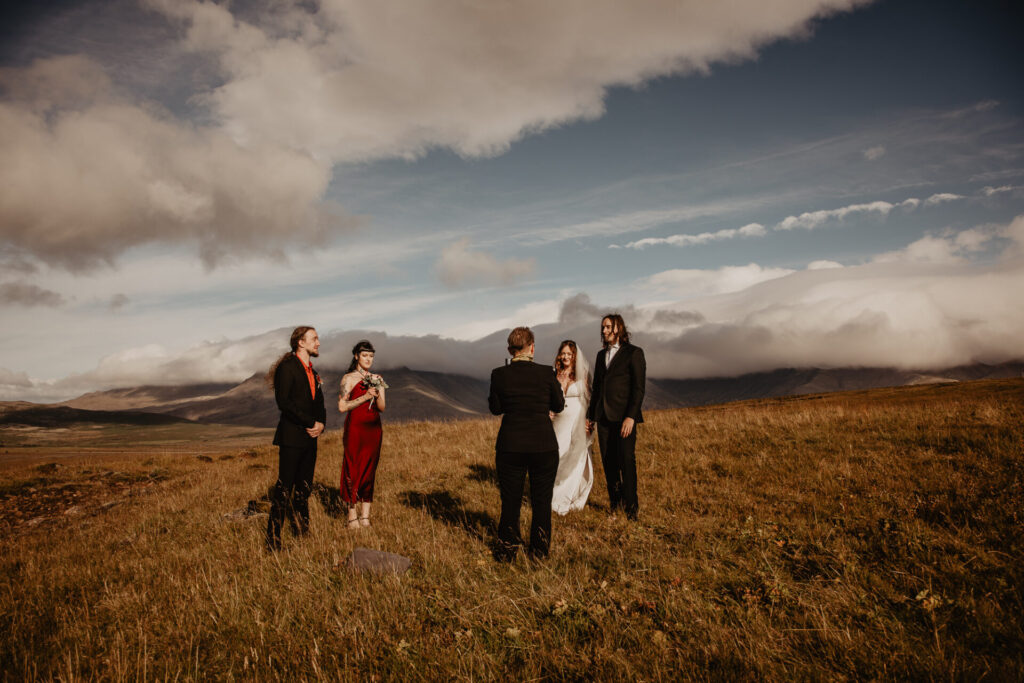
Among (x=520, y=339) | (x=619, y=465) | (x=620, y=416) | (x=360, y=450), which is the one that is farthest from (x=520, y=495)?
(x=360, y=450)

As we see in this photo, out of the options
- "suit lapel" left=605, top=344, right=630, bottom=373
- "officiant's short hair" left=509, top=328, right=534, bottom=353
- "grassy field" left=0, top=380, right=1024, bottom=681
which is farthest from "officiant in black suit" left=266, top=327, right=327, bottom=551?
"suit lapel" left=605, top=344, right=630, bottom=373

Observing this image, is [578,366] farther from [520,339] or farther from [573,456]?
[520,339]

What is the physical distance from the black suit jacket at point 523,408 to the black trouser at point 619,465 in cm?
237

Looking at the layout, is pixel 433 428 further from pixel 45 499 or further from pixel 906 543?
pixel 906 543

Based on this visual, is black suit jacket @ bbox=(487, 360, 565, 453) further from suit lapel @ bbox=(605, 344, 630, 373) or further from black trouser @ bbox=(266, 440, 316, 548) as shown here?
black trouser @ bbox=(266, 440, 316, 548)

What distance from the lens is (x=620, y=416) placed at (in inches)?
308

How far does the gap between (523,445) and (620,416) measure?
9.35ft

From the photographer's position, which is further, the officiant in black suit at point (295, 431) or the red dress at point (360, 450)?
the red dress at point (360, 450)

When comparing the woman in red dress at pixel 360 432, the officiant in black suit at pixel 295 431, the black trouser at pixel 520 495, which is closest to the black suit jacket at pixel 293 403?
the officiant in black suit at pixel 295 431

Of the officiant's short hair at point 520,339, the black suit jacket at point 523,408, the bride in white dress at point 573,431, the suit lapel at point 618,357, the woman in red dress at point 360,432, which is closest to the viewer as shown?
the black suit jacket at point 523,408

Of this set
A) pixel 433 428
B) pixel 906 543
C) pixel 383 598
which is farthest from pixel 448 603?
pixel 433 428

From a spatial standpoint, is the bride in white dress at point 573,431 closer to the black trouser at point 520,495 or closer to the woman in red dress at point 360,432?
the black trouser at point 520,495

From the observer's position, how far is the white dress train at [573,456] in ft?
28.3

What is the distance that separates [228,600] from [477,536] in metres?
3.08
